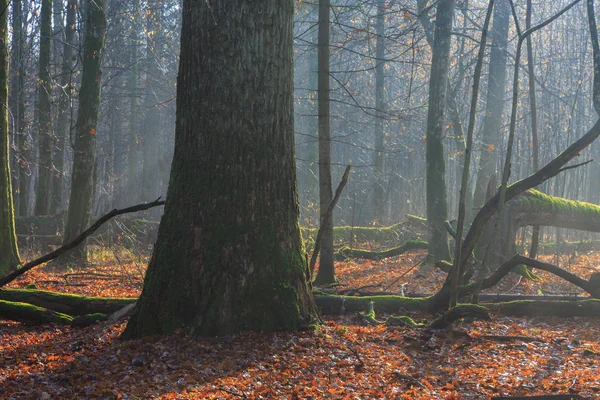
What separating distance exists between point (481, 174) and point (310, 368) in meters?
15.4

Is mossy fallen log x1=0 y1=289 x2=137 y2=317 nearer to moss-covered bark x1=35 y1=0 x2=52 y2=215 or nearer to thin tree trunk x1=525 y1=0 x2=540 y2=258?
thin tree trunk x1=525 y1=0 x2=540 y2=258

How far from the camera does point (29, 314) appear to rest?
20.5 feet

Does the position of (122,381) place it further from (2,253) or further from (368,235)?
(368,235)

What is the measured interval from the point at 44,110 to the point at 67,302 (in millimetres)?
11358

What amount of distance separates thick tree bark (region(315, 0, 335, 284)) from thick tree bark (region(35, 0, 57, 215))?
8.43m

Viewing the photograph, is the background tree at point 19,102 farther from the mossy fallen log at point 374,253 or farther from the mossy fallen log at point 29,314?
the mossy fallen log at point 29,314

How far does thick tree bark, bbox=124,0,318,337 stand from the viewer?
207 inches

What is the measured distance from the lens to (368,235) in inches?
690

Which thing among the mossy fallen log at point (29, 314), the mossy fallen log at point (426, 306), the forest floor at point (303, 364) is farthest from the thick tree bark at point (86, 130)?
the mossy fallen log at point (426, 306)

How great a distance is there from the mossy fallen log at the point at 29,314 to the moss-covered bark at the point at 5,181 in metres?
3.51

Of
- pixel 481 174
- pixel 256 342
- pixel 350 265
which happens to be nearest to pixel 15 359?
pixel 256 342

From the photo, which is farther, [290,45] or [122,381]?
[290,45]

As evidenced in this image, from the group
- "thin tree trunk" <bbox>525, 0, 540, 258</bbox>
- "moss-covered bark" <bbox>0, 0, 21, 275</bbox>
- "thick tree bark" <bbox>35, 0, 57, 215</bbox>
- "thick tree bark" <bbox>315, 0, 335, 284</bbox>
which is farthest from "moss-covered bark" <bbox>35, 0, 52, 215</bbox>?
"thin tree trunk" <bbox>525, 0, 540, 258</bbox>

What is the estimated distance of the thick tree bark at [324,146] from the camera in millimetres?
9453
